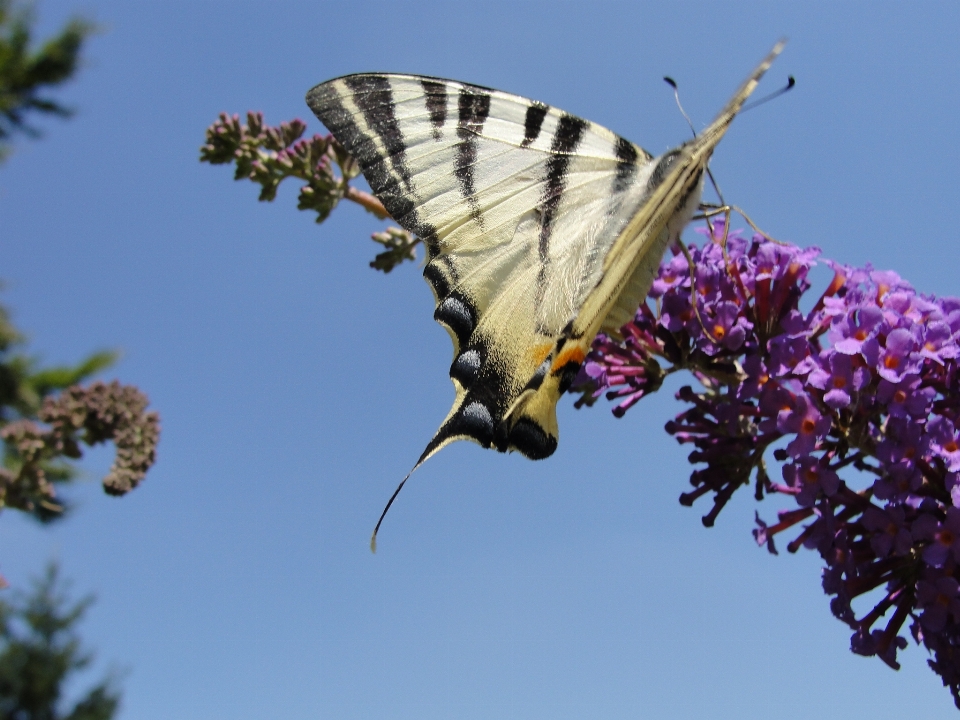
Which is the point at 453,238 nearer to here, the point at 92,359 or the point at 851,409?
the point at 851,409

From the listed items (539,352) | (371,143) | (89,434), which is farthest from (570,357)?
(89,434)

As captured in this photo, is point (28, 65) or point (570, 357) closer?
point (570, 357)

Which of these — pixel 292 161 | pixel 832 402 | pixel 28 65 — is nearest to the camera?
pixel 832 402

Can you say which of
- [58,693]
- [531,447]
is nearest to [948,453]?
[531,447]

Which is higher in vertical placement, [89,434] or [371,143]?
[371,143]

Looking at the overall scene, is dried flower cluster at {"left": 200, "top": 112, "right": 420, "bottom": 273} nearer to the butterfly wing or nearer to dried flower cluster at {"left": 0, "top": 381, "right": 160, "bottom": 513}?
the butterfly wing

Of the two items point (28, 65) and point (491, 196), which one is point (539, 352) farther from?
point (28, 65)
